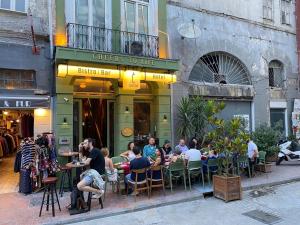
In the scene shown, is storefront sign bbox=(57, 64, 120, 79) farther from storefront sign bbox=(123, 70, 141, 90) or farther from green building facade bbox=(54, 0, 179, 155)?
storefront sign bbox=(123, 70, 141, 90)

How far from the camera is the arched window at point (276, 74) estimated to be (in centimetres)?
1586

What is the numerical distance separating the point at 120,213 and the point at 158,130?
4.79 m

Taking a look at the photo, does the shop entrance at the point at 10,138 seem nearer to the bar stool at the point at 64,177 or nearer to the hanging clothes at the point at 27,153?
the hanging clothes at the point at 27,153

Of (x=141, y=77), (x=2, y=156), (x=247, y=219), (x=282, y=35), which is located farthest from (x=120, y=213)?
(x=282, y=35)

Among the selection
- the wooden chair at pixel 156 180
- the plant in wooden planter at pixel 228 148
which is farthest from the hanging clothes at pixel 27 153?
the plant in wooden planter at pixel 228 148

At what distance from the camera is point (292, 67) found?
648 inches

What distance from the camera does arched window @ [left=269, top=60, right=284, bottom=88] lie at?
15859 mm

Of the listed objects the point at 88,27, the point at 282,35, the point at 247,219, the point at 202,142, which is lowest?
the point at 247,219

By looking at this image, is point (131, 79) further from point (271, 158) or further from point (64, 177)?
point (271, 158)

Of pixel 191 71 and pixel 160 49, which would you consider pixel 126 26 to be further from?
pixel 191 71

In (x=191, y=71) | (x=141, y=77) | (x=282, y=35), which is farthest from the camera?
(x=282, y=35)

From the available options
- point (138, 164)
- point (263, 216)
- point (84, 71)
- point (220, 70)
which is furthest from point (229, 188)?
point (220, 70)

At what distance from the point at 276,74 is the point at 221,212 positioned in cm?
1139

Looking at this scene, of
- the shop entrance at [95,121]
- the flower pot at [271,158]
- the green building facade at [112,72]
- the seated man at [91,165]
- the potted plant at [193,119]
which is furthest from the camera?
the flower pot at [271,158]
